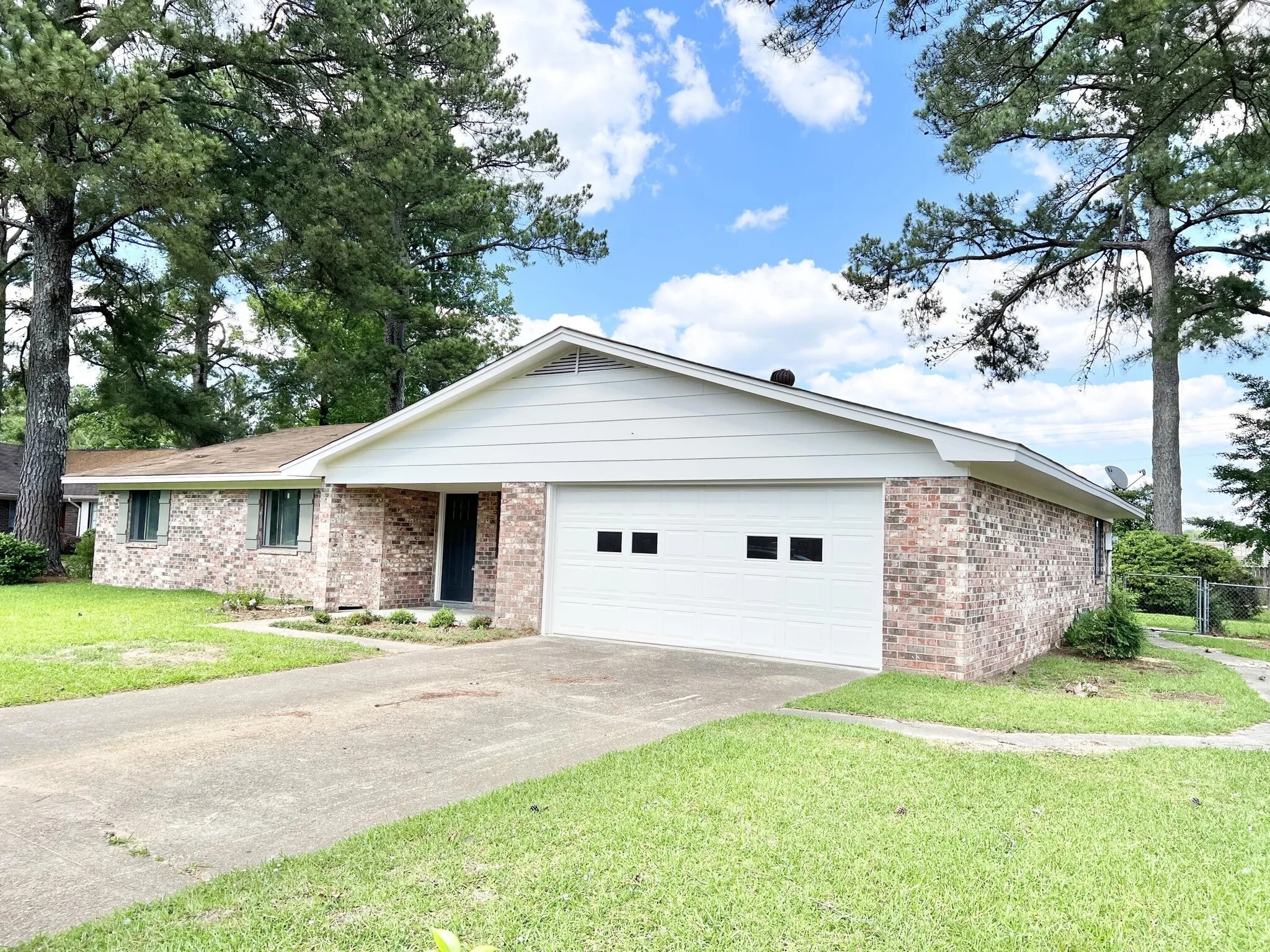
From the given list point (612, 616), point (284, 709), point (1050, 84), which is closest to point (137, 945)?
point (284, 709)

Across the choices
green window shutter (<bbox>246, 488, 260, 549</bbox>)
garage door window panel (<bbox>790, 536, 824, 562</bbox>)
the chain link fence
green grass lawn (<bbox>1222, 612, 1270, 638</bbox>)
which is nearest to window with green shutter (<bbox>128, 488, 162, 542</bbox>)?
green window shutter (<bbox>246, 488, 260, 549</bbox>)

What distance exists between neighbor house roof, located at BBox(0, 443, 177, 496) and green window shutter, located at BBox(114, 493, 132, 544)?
3.56 meters

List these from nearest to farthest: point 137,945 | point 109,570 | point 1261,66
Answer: point 137,945
point 1261,66
point 109,570

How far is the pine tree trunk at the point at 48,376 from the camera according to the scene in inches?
743

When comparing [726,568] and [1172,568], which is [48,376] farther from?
[1172,568]

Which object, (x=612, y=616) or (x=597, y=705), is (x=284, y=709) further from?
(x=612, y=616)

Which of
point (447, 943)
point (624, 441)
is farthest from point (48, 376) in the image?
point (447, 943)

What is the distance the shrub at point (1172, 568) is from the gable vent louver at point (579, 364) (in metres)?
14.5

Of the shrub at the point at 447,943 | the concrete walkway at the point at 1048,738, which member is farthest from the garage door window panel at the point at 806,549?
the shrub at the point at 447,943

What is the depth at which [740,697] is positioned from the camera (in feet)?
24.6

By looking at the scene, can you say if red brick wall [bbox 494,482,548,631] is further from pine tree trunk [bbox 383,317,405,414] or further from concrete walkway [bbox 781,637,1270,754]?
pine tree trunk [bbox 383,317,405,414]

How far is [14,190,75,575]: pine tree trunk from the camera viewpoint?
18875 mm

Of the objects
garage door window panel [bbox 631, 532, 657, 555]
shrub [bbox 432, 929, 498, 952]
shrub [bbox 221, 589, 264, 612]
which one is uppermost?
garage door window panel [bbox 631, 532, 657, 555]

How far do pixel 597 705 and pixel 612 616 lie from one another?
4258 mm
